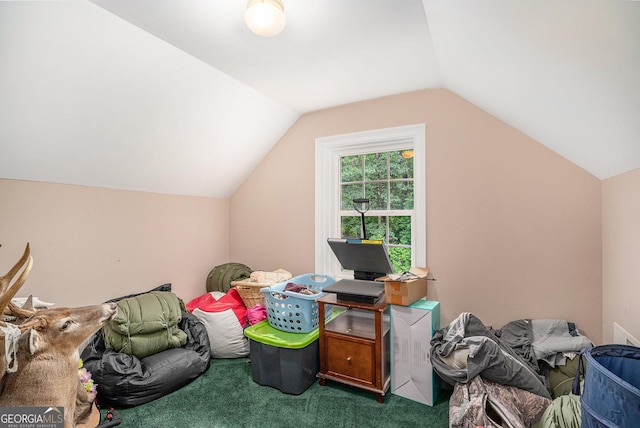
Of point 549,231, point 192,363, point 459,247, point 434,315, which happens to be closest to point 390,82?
point 459,247

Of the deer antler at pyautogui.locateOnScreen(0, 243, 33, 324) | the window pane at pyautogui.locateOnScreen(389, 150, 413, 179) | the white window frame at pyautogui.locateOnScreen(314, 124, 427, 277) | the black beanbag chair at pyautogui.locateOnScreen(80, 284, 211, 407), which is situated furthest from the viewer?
the window pane at pyautogui.locateOnScreen(389, 150, 413, 179)

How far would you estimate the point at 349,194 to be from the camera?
10.5 feet

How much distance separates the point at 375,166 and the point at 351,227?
0.68 meters

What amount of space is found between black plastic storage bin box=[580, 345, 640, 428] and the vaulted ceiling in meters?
0.98

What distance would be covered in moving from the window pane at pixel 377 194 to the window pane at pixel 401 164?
149mm

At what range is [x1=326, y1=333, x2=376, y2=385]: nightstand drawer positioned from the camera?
7.03 ft

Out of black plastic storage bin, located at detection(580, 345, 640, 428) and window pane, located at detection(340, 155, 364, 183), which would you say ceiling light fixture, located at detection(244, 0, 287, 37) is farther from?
black plastic storage bin, located at detection(580, 345, 640, 428)

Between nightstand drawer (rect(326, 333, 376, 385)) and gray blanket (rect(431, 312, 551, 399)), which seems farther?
nightstand drawer (rect(326, 333, 376, 385))

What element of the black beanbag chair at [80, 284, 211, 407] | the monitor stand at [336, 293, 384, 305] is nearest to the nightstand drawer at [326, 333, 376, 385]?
the monitor stand at [336, 293, 384, 305]

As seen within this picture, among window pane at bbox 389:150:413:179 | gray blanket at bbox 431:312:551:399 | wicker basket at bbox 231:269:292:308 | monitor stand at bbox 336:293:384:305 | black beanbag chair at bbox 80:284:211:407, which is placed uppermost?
window pane at bbox 389:150:413:179

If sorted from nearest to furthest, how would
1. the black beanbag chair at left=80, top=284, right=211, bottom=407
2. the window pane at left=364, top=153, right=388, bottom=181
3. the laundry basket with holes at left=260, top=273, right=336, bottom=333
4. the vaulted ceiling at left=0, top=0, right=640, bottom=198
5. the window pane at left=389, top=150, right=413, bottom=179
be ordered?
the vaulted ceiling at left=0, top=0, right=640, bottom=198 → the black beanbag chair at left=80, top=284, right=211, bottom=407 → the laundry basket with holes at left=260, top=273, right=336, bottom=333 → the window pane at left=389, top=150, right=413, bottom=179 → the window pane at left=364, top=153, right=388, bottom=181

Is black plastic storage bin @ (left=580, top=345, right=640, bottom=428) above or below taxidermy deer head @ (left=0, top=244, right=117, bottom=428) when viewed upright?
below

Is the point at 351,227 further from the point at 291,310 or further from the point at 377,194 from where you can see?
the point at 291,310

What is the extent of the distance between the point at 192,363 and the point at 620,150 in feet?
10.1
